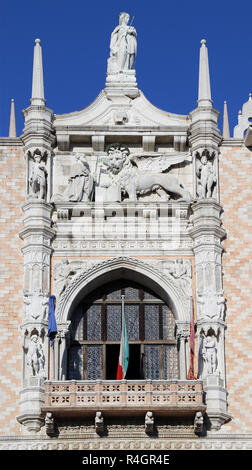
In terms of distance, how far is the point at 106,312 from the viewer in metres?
28.8

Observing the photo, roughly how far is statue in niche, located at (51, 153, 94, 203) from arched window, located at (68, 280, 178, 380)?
2128 millimetres

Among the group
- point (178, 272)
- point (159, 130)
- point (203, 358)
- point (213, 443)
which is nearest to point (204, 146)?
point (159, 130)

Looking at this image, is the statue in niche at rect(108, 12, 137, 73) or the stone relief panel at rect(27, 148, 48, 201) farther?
the statue in niche at rect(108, 12, 137, 73)

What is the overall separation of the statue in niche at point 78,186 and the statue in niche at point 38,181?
323 millimetres

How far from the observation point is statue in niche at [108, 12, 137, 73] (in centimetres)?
3086

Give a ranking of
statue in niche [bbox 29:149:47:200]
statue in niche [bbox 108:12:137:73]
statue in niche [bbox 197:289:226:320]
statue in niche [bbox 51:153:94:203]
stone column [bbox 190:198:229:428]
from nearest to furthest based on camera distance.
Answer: stone column [bbox 190:198:229:428] < statue in niche [bbox 197:289:226:320] < statue in niche [bbox 29:149:47:200] < statue in niche [bbox 51:153:94:203] < statue in niche [bbox 108:12:137:73]

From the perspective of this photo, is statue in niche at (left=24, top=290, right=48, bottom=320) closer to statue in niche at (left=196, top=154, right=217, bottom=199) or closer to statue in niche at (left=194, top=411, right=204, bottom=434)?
statue in niche at (left=194, top=411, right=204, bottom=434)

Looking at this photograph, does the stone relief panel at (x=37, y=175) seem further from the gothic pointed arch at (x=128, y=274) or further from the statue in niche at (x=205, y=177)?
the statue in niche at (x=205, y=177)

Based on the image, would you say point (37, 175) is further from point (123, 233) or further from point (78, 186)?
point (123, 233)

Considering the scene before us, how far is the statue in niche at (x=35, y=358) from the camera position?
89.9ft

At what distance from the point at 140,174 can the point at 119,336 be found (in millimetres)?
3882

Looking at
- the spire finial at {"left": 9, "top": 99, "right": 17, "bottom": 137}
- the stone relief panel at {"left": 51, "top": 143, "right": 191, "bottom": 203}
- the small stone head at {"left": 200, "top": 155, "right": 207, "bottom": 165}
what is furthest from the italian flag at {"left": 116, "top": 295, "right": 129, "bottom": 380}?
the spire finial at {"left": 9, "top": 99, "right": 17, "bottom": 137}

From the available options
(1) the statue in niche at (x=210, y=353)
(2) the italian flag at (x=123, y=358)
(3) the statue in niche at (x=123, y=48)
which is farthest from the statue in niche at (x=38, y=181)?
(1) the statue in niche at (x=210, y=353)

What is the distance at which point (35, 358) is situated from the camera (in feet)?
89.9
